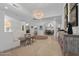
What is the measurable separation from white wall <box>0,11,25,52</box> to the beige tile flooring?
0.20m

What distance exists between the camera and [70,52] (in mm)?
2895

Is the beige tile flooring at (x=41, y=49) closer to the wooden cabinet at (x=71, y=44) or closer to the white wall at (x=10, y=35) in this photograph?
the white wall at (x=10, y=35)

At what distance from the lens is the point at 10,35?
3.52m

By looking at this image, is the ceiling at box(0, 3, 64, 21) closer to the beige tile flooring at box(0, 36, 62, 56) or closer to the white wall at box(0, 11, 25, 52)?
the white wall at box(0, 11, 25, 52)

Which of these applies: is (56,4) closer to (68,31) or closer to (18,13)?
(68,31)

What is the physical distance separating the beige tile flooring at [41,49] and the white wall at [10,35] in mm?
202

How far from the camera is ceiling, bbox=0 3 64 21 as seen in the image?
10.6 feet

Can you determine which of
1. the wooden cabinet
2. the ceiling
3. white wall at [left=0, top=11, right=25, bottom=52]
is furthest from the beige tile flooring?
the ceiling

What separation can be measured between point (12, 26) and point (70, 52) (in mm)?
1755

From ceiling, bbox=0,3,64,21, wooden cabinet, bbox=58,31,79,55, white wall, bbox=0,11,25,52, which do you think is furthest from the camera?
white wall, bbox=0,11,25,52

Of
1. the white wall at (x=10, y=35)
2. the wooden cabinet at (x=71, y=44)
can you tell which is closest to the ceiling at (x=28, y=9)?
the white wall at (x=10, y=35)

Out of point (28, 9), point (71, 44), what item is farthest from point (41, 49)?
point (28, 9)

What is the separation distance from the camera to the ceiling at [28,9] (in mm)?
3225

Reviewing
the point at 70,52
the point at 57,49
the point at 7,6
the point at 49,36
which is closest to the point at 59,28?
the point at 49,36
